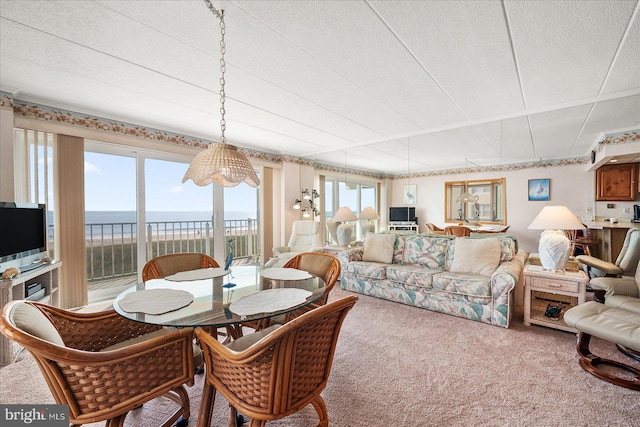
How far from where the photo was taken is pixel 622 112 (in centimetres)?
325

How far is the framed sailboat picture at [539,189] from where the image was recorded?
6.40 metres

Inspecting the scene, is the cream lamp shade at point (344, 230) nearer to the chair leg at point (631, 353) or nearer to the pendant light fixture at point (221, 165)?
the pendant light fixture at point (221, 165)

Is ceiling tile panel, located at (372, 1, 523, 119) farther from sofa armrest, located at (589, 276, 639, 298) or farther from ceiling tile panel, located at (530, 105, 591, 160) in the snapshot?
sofa armrest, located at (589, 276, 639, 298)

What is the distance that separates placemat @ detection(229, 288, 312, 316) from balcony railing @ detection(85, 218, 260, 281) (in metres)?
2.72

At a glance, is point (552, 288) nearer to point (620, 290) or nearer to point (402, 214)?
point (620, 290)

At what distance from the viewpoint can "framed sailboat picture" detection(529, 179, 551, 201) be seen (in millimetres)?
6398

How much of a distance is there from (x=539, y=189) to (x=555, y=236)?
482cm

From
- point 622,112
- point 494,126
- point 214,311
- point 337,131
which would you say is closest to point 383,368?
point 214,311

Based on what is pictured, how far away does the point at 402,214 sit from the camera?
8195 mm

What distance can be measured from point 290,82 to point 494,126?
10.1 ft

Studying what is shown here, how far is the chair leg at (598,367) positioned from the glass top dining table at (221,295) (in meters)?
1.99

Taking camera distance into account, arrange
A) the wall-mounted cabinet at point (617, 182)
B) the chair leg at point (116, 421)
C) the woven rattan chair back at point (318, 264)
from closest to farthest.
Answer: the chair leg at point (116, 421)
the woven rattan chair back at point (318, 264)
the wall-mounted cabinet at point (617, 182)

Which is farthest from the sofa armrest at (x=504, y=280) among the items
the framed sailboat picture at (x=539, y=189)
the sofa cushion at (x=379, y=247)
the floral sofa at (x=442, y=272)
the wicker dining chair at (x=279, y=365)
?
the framed sailboat picture at (x=539, y=189)

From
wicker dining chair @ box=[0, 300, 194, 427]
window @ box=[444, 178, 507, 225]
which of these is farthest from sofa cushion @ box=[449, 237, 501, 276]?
window @ box=[444, 178, 507, 225]
